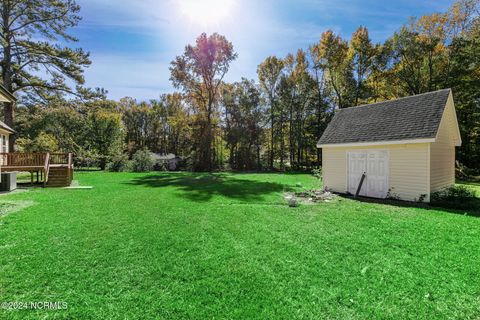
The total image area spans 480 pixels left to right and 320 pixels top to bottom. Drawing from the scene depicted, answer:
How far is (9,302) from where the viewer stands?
287cm

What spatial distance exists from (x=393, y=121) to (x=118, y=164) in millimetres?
24982

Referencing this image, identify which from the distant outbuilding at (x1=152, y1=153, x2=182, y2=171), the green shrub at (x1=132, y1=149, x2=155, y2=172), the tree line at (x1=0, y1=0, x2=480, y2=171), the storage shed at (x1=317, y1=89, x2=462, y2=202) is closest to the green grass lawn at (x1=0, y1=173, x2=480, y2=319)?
the storage shed at (x1=317, y1=89, x2=462, y2=202)

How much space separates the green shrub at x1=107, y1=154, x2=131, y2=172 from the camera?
83.0ft

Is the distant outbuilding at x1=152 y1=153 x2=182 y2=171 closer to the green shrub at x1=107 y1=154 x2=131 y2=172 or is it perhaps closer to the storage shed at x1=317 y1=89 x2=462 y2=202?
the green shrub at x1=107 y1=154 x2=131 y2=172

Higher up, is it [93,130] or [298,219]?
[93,130]

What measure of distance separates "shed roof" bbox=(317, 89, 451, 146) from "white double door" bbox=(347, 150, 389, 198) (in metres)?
0.66

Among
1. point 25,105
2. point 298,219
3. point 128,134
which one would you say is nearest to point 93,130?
point 128,134

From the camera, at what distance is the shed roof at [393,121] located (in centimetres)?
923

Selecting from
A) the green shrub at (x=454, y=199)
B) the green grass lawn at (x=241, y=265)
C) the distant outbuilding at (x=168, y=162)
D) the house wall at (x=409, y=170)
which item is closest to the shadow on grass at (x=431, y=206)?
the green shrub at (x=454, y=199)

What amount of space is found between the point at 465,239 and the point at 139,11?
13188 mm

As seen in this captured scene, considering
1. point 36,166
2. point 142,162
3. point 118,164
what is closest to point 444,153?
point 36,166

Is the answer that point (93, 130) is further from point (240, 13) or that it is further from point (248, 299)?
point (248, 299)

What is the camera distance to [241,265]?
3.87 meters

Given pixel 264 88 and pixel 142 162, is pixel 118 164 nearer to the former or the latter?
pixel 142 162
